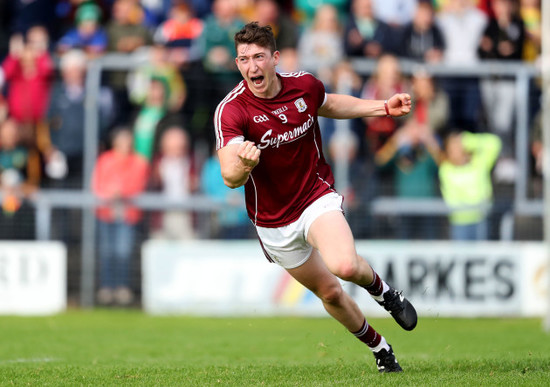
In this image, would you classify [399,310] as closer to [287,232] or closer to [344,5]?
[287,232]

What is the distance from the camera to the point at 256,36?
794 centimetres

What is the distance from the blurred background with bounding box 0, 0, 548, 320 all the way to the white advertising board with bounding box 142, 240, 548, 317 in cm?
3

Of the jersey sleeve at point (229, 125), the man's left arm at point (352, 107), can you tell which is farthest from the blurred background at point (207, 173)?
the jersey sleeve at point (229, 125)

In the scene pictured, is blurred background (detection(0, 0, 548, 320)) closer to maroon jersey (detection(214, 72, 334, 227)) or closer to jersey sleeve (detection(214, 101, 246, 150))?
maroon jersey (detection(214, 72, 334, 227))

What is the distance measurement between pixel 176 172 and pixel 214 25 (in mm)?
2517

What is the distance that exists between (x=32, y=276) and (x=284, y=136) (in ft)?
26.6

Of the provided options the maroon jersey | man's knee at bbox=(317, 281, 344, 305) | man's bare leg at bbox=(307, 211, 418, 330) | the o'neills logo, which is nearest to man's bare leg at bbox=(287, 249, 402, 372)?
man's knee at bbox=(317, 281, 344, 305)

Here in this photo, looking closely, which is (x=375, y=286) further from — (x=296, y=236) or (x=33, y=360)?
(x=33, y=360)

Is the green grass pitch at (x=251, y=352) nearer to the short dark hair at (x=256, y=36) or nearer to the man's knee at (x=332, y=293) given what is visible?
the man's knee at (x=332, y=293)

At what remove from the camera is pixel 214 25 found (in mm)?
15656

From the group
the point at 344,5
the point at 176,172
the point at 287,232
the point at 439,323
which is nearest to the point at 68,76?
the point at 176,172

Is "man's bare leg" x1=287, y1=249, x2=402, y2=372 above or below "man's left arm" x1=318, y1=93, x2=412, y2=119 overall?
below

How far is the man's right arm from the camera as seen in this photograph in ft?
23.3

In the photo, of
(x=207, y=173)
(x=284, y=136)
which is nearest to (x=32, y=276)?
(x=207, y=173)
